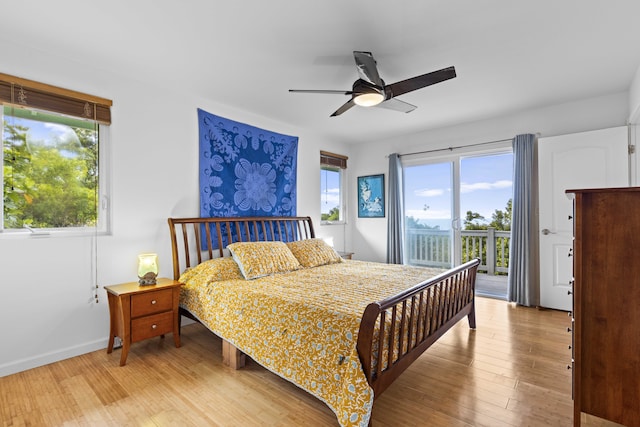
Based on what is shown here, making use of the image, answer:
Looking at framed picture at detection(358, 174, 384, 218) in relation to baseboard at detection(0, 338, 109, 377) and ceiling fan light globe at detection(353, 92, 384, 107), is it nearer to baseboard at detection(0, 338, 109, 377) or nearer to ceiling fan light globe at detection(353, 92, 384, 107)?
ceiling fan light globe at detection(353, 92, 384, 107)

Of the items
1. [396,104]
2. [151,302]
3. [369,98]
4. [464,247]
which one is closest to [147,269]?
[151,302]

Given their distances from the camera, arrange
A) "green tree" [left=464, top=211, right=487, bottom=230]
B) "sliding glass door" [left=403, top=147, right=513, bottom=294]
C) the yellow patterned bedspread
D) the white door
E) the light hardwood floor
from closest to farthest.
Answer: the yellow patterned bedspread
the light hardwood floor
the white door
"sliding glass door" [left=403, top=147, right=513, bottom=294]
"green tree" [left=464, top=211, right=487, bottom=230]

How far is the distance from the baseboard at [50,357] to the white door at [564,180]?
486cm

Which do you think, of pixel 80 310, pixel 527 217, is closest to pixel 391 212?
pixel 527 217

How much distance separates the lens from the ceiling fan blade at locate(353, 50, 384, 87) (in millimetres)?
2334

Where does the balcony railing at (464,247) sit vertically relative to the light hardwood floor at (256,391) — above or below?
above

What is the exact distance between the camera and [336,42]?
2.33 meters

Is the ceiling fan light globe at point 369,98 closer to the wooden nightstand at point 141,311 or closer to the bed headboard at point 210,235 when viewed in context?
the bed headboard at point 210,235

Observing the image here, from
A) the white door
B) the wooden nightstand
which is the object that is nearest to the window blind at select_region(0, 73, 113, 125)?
the wooden nightstand

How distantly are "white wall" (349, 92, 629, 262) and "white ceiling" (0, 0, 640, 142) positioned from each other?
0.26 meters

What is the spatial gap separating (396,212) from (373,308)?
12.2 ft

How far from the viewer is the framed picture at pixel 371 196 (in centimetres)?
533

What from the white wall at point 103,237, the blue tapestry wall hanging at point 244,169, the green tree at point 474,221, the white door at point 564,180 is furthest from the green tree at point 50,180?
the white door at point 564,180

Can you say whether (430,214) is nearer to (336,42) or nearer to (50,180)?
(336,42)
